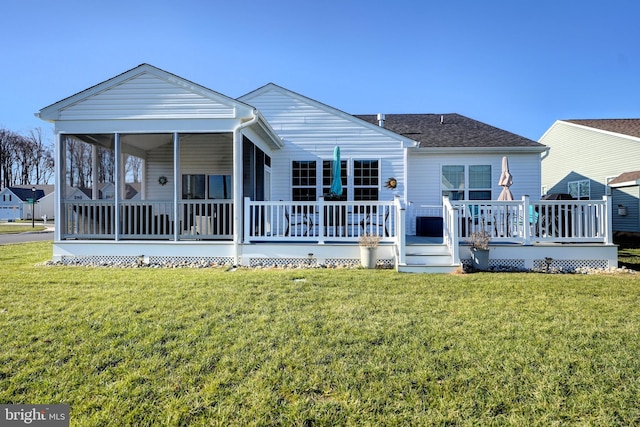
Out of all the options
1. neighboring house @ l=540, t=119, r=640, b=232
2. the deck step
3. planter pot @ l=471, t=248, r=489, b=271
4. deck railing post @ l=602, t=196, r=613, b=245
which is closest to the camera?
the deck step

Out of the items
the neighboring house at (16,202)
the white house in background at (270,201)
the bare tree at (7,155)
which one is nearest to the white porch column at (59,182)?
the white house in background at (270,201)

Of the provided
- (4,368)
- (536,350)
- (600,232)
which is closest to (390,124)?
(600,232)

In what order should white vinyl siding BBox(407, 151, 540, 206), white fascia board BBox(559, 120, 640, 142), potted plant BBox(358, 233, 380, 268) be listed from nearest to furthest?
potted plant BBox(358, 233, 380, 268) < white vinyl siding BBox(407, 151, 540, 206) < white fascia board BBox(559, 120, 640, 142)

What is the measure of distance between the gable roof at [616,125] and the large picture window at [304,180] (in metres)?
14.7

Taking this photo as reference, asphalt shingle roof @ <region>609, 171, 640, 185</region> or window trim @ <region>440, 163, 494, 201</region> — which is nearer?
window trim @ <region>440, 163, 494, 201</region>

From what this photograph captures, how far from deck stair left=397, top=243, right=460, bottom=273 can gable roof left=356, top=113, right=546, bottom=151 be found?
4.21 metres

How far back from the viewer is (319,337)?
3.42 m

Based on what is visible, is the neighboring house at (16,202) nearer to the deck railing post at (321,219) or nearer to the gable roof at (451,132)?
the gable roof at (451,132)

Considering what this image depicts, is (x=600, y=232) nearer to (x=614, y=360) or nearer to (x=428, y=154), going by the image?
(x=428, y=154)

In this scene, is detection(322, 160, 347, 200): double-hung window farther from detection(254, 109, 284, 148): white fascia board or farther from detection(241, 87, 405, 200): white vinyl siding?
detection(254, 109, 284, 148): white fascia board

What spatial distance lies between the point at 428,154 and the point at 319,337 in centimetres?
936

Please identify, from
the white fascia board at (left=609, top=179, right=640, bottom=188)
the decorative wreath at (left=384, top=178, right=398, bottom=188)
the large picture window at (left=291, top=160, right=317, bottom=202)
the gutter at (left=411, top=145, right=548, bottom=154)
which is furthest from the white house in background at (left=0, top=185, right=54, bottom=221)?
the white fascia board at (left=609, top=179, right=640, bottom=188)

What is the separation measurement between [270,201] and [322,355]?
17.9 ft

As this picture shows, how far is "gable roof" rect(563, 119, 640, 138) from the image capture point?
51.0ft
